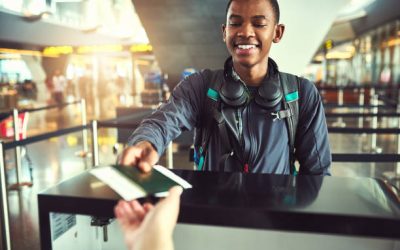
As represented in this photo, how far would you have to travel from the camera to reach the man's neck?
170cm

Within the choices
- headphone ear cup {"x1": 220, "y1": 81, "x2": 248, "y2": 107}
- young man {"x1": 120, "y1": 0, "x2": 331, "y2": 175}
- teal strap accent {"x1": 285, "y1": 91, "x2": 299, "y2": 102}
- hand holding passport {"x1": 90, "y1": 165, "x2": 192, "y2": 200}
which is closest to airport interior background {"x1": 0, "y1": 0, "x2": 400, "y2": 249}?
young man {"x1": 120, "y1": 0, "x2": 331, "y2": 175}

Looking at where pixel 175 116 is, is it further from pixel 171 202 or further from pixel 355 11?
pixel 355 11

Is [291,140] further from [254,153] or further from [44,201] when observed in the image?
[44,201]

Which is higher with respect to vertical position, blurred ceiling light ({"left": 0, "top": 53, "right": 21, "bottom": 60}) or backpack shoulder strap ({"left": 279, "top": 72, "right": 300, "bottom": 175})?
blurred ceiling light ({"left": 0, "top": 53, "right": 21, "bottom": 60})

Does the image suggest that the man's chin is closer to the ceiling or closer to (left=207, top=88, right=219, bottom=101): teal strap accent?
(left=207, top=88, right=219, bottom=101): teal strap accent

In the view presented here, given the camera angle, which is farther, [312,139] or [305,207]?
[312,139]

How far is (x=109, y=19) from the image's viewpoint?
61.6 feet

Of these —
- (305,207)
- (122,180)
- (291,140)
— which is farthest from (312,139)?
(122,180)

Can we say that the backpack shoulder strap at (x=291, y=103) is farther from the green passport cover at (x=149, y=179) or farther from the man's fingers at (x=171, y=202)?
the man's fingers at (x=171, y=202)

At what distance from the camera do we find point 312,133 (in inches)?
64.9

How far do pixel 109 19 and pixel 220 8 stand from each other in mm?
11518

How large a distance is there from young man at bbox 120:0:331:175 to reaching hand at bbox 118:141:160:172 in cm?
28

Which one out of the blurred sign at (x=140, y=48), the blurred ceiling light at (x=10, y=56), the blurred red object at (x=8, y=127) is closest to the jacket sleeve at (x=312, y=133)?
the blurred red object at (x=8, y=127)

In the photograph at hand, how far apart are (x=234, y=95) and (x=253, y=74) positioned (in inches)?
8.4
